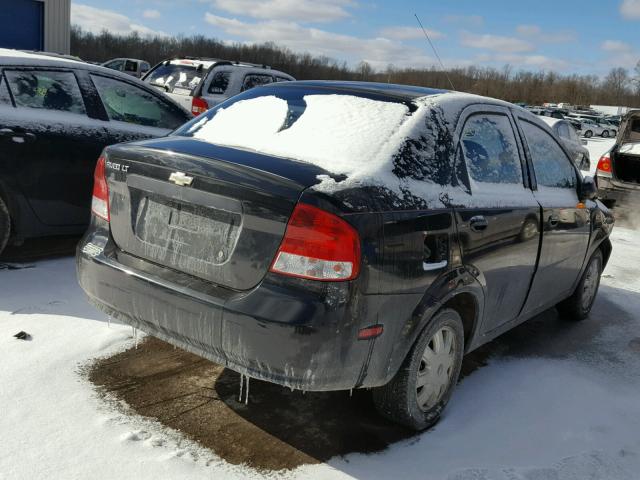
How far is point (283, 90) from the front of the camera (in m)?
3.62

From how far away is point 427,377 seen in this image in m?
3.10

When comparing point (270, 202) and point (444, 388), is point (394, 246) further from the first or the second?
point (444, 388)

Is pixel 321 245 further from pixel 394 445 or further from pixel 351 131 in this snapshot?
pixel 394 445

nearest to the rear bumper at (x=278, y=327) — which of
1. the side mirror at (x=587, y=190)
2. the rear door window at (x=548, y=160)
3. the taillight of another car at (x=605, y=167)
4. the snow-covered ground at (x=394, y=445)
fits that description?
the snow-covered ground at (x=394, y=445)

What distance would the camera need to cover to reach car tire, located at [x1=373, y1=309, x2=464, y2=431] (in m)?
2.93

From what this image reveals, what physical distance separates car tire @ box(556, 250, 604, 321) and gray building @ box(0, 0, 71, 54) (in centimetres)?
1347

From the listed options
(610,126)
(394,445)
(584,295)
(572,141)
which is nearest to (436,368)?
(394,445)

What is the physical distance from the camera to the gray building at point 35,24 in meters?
14.0

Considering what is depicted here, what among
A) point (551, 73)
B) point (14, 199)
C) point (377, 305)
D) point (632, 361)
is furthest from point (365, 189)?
point (551, 73)

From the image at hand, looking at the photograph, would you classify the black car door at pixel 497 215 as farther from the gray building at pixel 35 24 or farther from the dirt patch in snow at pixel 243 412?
the gray building at pixel 35 24

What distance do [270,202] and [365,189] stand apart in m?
0.41

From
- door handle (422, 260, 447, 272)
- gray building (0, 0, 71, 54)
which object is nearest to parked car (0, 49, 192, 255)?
door handle (422, 260, 447, 272)

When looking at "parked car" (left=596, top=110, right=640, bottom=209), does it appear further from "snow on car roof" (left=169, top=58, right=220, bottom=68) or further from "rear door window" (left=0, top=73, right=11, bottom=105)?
"rear door window" (left=0, top=73, right=11, bottom=105)

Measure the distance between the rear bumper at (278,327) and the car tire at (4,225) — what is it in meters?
2.57
